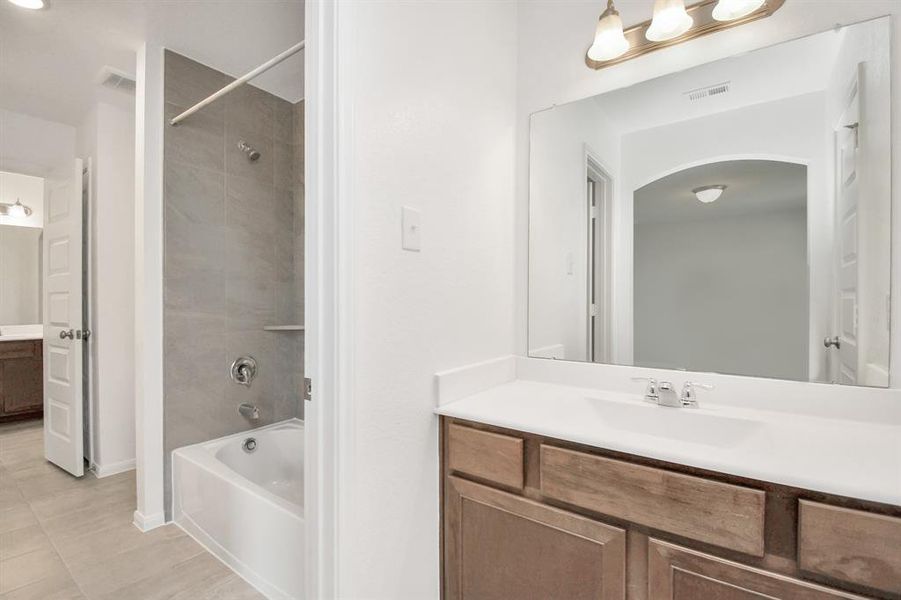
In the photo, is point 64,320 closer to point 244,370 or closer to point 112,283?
point 112,283

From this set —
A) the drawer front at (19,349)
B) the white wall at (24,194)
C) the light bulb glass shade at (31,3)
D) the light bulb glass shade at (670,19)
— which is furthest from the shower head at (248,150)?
the drawer front at (19,349)

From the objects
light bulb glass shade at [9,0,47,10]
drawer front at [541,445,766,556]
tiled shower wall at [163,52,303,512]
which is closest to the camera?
drawer front at [541,445,766,556]

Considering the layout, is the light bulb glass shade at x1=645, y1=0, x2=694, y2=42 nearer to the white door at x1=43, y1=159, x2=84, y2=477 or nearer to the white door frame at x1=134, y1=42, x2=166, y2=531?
the white door frame at x1=134, y1=42, x2=166, y2=531

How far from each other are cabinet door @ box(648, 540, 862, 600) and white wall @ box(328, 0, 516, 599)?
659 mm

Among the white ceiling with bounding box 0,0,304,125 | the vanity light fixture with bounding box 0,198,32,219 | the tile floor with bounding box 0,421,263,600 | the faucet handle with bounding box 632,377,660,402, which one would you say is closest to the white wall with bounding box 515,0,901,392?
the faucet handle with bounding box 632,377,660,402

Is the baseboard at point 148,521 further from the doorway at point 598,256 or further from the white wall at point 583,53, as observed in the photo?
the doorway at point 598,256

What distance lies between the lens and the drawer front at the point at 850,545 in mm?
746

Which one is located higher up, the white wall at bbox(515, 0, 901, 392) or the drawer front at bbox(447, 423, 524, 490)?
the white wall at bbox(515, 0, 901, 392)

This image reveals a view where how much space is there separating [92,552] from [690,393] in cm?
251

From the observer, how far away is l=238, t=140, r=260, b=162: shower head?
2398 millimetres

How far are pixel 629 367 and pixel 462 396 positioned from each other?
24.5 inches

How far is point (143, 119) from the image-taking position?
2.03m

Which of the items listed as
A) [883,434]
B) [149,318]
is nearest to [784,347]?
[883,434]

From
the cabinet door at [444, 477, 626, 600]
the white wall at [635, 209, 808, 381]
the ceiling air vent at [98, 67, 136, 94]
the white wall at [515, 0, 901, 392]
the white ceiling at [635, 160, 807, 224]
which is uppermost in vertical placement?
the ceiling air vent at [98, 67, 136, 94]
